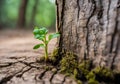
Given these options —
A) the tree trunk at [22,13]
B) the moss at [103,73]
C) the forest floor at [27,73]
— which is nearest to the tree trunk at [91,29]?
the moss at [103,73]

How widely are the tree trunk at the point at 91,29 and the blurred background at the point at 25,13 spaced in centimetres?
991

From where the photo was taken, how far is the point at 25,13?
12.4 m

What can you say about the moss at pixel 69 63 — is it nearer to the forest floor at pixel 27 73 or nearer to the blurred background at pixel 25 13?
the forest floor at pixel 27 73

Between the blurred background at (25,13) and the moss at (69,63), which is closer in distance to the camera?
the moss at (69,63)

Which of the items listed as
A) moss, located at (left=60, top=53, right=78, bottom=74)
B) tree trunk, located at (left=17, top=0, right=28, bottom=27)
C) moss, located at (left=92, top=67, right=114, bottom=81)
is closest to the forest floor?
moss, located at (left=60, top=53, right=78, bottom=74)

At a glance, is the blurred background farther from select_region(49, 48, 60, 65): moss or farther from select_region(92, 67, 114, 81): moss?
select_region(92, 67, 114, 81): moss

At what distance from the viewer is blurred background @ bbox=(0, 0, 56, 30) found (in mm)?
12453

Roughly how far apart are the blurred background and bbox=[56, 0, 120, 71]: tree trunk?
9911 millimetres

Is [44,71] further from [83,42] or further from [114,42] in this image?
[114,42]

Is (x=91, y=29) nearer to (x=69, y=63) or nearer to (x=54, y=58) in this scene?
(x=69, y=63)

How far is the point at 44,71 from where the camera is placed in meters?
2.03

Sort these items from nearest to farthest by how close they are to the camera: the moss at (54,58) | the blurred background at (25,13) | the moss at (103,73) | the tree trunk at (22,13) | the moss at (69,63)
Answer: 1. the moss at (103,73)
2. the moss at (69,63)
3. the moss at (54,58)
4. the tree trunk at (22,13)
5. the blurred background at (25,13)

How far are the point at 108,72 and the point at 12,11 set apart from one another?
18.0 m

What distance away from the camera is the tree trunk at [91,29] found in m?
1.84
